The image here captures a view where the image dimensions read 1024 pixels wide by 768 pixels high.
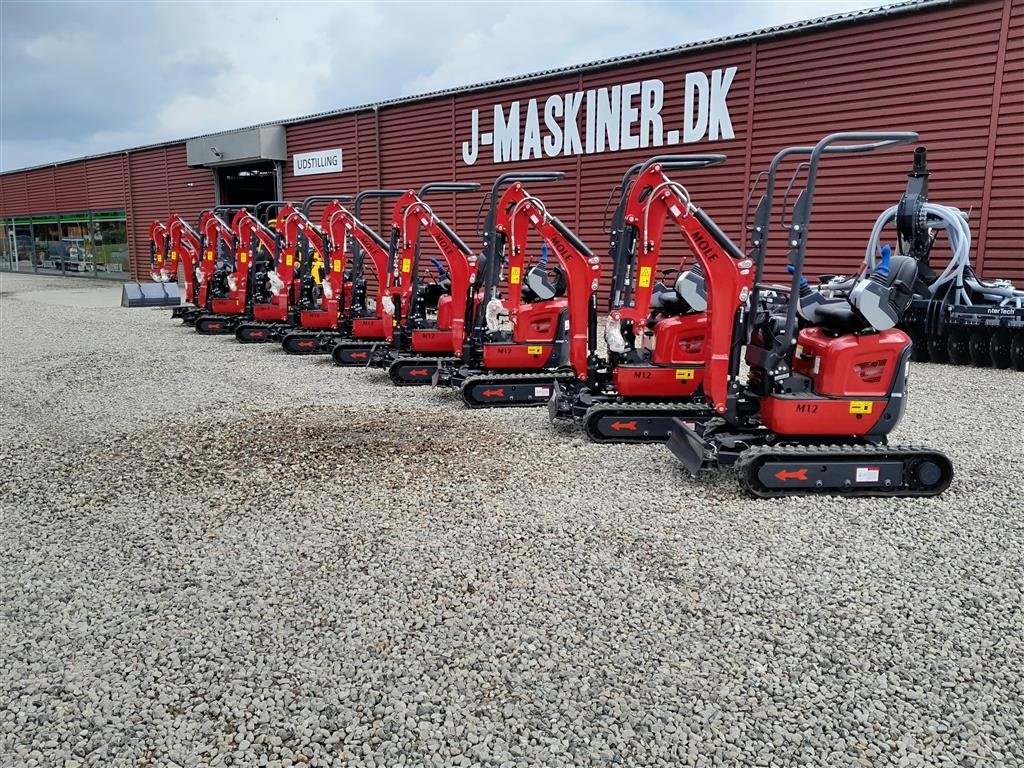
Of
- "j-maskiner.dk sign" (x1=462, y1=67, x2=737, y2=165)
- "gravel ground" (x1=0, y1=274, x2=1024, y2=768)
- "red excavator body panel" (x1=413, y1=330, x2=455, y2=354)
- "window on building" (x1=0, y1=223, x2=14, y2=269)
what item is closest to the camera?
"gravel ground" (x1=0, y1=274, x2=1024, y2=768)

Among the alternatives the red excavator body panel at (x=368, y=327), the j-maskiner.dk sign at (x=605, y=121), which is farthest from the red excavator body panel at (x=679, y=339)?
the j-maskiner.dk sign at (x=605, y=121)

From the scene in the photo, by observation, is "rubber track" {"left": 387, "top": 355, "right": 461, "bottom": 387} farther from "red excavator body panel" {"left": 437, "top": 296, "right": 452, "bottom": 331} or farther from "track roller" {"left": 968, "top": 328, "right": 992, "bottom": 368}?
"track roller" {"left": 968, "top": 328, "right": 992, "bottom": 368}

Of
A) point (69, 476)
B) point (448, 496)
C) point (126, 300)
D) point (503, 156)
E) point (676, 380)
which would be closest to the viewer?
point (448, 496)

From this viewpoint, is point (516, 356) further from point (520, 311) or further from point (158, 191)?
point (158, 191)

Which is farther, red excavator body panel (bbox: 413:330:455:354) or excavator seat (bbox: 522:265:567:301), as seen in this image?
red excavator body panel (bbox: 413:330:455:354)

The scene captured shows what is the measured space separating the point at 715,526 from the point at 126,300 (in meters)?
18.7

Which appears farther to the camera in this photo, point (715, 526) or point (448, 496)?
point (448, 496)

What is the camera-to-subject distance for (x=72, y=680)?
3.05m

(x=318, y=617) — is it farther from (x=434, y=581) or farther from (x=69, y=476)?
(x=69, y=476)

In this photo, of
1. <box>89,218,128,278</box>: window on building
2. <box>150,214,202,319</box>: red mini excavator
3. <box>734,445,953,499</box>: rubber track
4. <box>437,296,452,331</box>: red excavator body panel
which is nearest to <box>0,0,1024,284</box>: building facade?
<box>734,445,953,499</box>: rubber track

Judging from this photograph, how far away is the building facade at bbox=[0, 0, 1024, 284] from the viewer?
10992 millimetres

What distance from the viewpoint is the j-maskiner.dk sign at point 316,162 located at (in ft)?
68.9

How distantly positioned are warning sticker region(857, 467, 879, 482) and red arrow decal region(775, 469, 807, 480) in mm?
354

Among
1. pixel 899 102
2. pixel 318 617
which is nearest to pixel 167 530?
pixel 318 617
